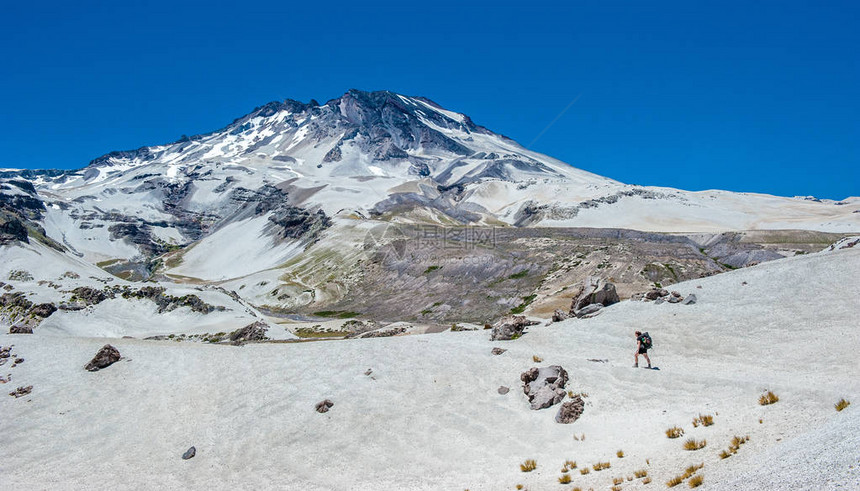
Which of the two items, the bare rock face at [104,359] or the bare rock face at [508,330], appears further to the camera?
the bare rock face at [508,330]

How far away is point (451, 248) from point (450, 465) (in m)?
99.1

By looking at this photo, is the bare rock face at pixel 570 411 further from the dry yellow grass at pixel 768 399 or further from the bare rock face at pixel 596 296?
the bare rock face at pixel 596 296

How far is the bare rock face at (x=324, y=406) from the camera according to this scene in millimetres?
20828

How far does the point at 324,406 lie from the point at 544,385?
9162 millimetres

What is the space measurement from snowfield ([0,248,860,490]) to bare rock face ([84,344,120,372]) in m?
0.65

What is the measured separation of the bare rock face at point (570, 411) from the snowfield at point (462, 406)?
394 millimetres

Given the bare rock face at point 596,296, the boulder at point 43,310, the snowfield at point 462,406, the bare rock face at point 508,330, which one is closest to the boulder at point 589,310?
the bare rock face at point 596,296

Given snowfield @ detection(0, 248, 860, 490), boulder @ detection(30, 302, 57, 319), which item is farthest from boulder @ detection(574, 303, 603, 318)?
boulder @ detection(30, 302, 57, 319)

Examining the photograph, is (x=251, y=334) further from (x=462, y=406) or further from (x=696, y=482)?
(x=696, y=482)

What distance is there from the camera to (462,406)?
19.9 meters

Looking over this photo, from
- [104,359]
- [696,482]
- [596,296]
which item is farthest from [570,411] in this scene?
[104,359]

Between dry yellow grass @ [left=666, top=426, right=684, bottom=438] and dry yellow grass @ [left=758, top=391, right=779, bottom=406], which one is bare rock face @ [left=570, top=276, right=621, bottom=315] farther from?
dry yellow grass @ [left=666, top=426, right=684, bottom=438]

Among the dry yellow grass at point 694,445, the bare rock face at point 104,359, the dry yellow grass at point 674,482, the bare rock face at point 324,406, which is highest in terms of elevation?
the bare rock face at point 104,359

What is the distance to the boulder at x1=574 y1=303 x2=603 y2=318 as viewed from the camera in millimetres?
31266
